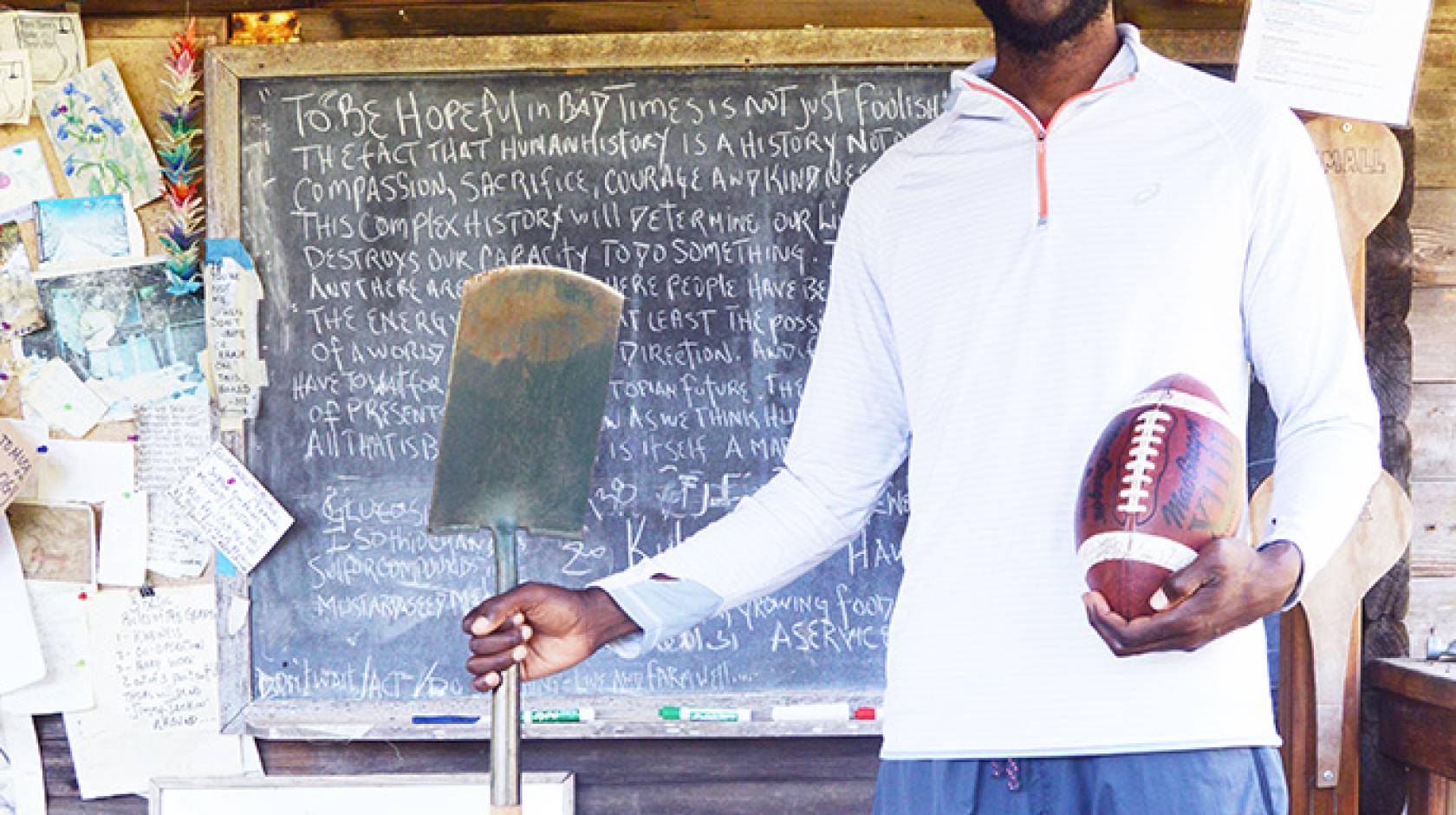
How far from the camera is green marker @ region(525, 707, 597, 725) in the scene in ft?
8.80

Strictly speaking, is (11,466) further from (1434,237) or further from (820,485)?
(1434,237)

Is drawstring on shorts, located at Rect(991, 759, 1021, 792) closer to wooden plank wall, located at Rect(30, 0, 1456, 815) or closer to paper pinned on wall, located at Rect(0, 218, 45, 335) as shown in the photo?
wooden plank wall, located at Rect(30, 0, 1456, 815)

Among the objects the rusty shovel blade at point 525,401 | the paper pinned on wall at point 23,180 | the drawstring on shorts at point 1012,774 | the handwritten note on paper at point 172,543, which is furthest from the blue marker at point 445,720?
the drawstring on shorts at point 1012,774

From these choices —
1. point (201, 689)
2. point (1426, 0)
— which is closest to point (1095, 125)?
point (1426, 0)

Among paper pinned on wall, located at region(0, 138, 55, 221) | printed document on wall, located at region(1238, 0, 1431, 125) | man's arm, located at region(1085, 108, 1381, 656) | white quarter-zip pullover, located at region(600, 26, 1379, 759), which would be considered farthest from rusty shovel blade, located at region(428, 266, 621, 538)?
paper pinned on wall, located at region(0, 138, 55, 221)

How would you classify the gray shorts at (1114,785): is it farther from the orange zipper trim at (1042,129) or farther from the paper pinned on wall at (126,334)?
the paper pinned on wall at (126,334)

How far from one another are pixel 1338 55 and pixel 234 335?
6.08 feet

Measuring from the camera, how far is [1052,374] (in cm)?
131

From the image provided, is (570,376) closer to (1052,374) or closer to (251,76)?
(1052,374)

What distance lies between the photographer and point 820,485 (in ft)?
5.16

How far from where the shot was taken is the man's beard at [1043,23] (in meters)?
1.38

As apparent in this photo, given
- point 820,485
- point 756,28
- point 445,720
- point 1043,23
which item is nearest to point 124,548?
point 445,720

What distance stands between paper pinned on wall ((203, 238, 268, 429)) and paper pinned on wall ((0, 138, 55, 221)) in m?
0.35

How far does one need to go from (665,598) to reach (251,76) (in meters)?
1.66
